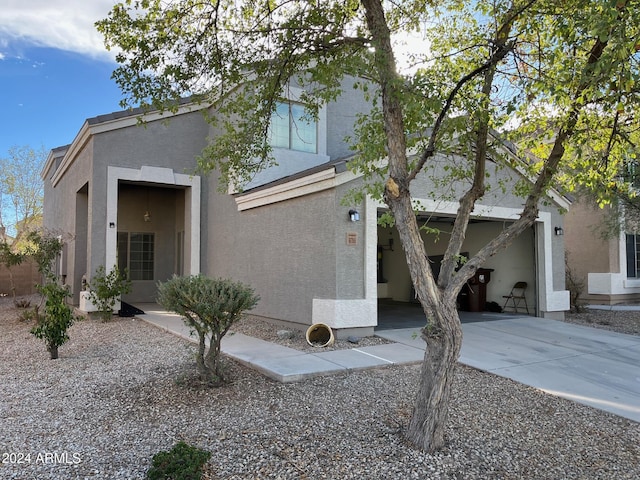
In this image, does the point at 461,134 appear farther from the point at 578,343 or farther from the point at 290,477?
the point at 578,343

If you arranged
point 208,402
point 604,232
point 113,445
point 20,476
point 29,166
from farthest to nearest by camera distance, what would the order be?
point 29,166 < point 604,232 < point 208,402 < point 113,445 < point 20,476

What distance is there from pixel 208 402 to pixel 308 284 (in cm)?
437

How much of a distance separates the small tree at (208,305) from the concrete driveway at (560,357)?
209 cm

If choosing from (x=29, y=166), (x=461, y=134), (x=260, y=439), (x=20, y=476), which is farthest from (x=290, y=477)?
(x=29, y=166)

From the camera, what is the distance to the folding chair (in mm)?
12484

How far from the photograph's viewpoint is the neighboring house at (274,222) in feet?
28.8

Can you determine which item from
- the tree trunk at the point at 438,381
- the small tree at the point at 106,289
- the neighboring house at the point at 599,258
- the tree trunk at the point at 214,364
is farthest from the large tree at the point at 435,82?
the neighboring house at the point at 599,258

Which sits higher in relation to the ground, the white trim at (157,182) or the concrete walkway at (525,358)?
the white trim at (157,182)

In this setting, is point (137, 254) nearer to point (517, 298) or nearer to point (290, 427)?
point (517, 298)

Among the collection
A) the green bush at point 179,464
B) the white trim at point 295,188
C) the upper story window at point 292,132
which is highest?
the upper story window at point 292,132

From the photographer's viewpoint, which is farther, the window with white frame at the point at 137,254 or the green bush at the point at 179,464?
the window with white frame at the point at 137,254

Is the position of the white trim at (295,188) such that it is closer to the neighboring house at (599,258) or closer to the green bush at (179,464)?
the green bush at (179,464)

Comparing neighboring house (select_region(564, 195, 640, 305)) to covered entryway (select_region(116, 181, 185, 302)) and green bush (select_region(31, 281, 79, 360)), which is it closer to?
covered entryway (select_region(116, 181, 185, 302))

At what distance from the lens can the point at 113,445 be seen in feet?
13.3
